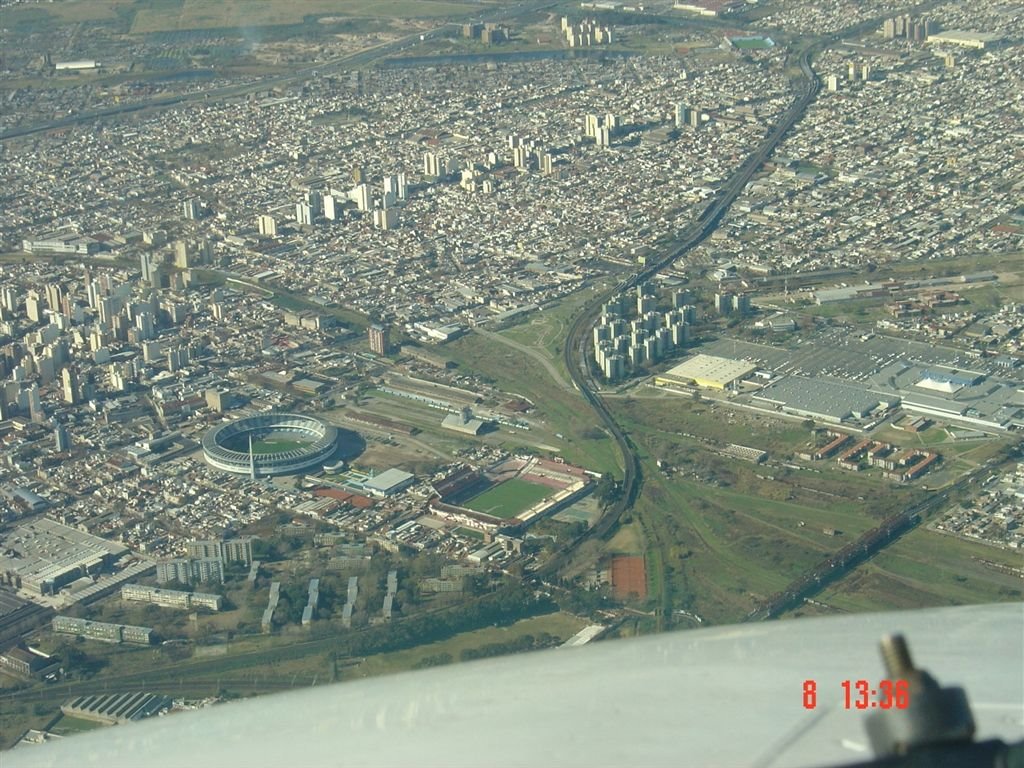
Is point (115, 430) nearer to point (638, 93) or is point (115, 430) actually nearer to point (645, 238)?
point (645, 238)

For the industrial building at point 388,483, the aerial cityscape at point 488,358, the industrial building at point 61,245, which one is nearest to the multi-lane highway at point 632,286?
the aerial cityscape at point 488,358

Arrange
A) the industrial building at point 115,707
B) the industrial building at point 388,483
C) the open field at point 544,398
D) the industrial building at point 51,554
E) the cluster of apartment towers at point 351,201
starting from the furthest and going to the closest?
the cluster of apartment towers at point 351,201, the open field at point 544,398, the industrial building at point 388,483, the industrial building at point 51,554, the industrial building at point 115,707

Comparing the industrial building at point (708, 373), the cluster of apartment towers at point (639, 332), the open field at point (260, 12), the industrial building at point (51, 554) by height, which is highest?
the open field at point (260, 12)

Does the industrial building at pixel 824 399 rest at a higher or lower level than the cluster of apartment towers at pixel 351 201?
lower

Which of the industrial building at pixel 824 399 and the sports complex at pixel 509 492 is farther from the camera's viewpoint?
the industrial building at pixel 824 399

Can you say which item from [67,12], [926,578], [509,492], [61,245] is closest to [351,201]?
[61,245]

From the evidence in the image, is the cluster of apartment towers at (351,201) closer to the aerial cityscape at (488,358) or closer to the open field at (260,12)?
the aerial cityscape at (488,358)

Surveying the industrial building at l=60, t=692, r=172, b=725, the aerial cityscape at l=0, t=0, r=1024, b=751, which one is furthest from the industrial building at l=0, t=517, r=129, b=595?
the industrial building at l=60, t=692, r=172, b=725

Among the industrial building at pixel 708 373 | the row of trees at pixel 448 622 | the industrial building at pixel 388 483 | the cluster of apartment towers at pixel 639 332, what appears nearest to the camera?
the row of trees at pixel 448 622
